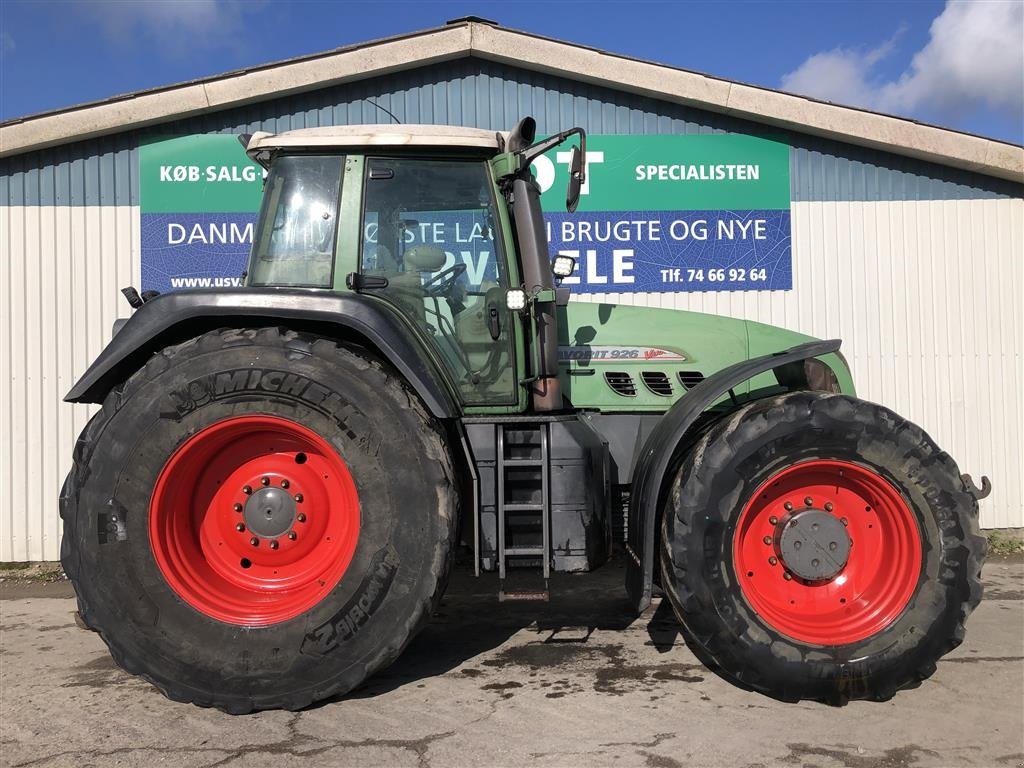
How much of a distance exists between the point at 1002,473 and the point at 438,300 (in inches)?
231

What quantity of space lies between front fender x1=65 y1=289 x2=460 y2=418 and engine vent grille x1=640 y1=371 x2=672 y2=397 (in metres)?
1.24

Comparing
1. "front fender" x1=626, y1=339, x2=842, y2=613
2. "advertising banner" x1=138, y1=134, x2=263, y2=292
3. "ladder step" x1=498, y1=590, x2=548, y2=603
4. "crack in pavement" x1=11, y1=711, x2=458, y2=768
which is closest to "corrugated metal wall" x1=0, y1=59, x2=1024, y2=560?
"advertising banner" x1=138, y1=134, x2=263, y2=292

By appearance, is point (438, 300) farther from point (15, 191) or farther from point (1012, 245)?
point (1012, 245)

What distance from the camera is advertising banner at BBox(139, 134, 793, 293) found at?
21.3 feet

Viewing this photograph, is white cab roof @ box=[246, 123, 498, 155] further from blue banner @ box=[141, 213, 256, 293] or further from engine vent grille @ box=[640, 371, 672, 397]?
blue banner @ box=[141, 213, 256, 293]

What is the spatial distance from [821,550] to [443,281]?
6.84 ft

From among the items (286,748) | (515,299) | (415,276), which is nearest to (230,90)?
(415,276)

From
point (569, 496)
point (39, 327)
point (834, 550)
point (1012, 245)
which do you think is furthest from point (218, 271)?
point (1012, 245)

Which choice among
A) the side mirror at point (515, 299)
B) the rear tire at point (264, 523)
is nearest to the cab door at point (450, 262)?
the side mirror at point (515, 299)

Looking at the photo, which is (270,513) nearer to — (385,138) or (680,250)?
(385,138)

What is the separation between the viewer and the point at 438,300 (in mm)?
3473

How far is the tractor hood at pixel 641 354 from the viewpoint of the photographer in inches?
154

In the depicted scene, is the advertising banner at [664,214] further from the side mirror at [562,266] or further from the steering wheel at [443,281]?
the steering wheel at [443,281]

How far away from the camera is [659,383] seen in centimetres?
392
